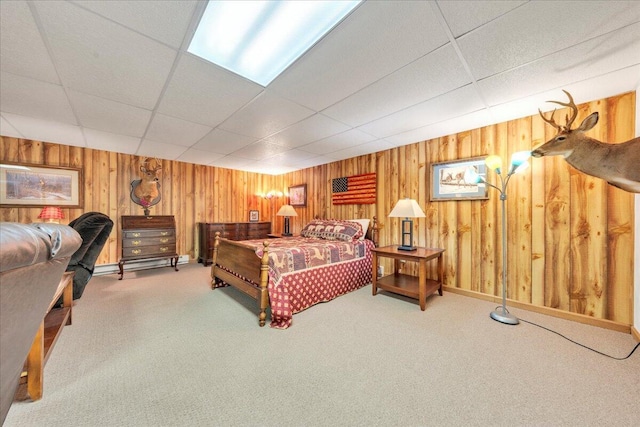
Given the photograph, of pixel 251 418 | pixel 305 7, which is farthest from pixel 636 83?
pixel 251 418

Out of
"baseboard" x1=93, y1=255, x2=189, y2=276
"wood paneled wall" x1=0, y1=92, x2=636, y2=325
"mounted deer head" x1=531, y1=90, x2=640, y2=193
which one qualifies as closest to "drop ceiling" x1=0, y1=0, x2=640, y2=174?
"wood paneled wall" x1=0, y1=92, x2=636, y2=325

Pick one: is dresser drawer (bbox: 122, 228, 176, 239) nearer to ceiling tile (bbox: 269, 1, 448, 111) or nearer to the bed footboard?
the bed footboard

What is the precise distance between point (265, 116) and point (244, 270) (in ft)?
5.87

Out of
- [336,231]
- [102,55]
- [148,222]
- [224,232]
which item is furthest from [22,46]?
[224,232]

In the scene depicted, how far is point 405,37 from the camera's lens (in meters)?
1.48

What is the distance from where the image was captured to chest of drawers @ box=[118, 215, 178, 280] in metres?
3.96

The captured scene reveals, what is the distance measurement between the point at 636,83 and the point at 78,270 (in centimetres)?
573

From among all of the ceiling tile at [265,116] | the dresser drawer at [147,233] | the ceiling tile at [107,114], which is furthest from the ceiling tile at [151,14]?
the dresser drawer at [147,233]

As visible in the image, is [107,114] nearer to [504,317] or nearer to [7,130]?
[7,130]

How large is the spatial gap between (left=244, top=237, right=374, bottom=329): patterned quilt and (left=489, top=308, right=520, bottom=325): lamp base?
1614mm

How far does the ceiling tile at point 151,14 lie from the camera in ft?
4.09

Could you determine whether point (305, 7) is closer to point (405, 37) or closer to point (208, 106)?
point (405, 37)

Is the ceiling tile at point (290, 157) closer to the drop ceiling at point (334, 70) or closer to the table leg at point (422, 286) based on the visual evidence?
the drop ceiling at point (334, 70)

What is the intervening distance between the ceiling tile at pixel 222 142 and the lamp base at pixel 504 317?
12.1 feet
